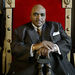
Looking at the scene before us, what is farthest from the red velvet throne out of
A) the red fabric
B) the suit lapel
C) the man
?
the suit lapel

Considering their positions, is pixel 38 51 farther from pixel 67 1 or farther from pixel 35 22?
pixel 67 1

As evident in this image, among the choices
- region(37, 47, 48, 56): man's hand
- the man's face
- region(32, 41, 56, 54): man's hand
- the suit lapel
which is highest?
the man's face

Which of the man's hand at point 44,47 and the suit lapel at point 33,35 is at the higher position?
the suit lapel at point 33,35

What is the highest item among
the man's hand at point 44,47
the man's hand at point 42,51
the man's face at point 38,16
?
the man's face at point 38,16

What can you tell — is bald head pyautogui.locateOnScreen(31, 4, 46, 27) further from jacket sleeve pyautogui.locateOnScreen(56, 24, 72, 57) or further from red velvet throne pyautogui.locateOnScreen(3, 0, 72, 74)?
red velvet throne pyautogui.locateOnScreen(3, 0, 72, 74)

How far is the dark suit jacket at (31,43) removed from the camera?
1352 millimetres

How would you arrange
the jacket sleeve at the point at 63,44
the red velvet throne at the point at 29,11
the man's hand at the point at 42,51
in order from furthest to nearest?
the red velvet throne at the point at 29,11 → the jacket sleeve at the point at 63,44 → the man's hand at the point at 42,51

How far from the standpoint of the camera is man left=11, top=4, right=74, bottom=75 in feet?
4.24

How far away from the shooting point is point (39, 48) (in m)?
1.29

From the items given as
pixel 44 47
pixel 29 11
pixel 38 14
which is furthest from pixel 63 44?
pixel 29 11

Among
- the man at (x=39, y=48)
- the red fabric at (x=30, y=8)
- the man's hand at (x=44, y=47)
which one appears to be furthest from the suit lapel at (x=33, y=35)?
the red fabric at (x=30, y=8)

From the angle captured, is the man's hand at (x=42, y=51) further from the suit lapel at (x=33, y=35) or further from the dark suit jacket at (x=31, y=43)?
the suit lapel at (x=33, y=35)

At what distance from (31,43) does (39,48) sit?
19 centimetres

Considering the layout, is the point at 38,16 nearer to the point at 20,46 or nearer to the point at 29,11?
the point at 20,46
